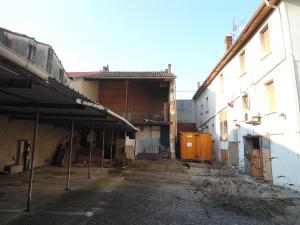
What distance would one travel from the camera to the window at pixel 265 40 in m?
10.8

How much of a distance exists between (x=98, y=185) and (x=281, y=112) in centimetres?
673

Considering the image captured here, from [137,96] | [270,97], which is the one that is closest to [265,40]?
[270,97]

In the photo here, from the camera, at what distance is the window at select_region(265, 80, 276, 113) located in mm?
10449

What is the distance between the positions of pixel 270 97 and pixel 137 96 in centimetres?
1469

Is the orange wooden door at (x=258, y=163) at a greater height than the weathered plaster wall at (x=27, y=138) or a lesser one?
lesser

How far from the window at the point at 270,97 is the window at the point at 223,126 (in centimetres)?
633

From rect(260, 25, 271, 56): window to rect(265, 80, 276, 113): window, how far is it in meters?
1.27

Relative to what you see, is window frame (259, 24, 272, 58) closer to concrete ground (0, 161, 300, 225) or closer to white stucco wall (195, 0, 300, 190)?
white stucco wall (195, 0, 300, 190)

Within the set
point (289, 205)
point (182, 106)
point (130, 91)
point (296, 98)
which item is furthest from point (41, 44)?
point (182, 106)

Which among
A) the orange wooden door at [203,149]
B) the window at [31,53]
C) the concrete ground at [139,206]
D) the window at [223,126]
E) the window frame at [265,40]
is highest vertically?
the window at [31,53]

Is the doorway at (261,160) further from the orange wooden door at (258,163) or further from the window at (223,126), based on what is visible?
the window at (223,126)

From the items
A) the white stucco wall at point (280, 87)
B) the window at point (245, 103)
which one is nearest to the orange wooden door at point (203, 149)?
the white stucco wall at point (280, 87)

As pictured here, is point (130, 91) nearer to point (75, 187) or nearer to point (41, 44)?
point (41, 44)

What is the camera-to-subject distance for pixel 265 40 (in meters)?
11.1
